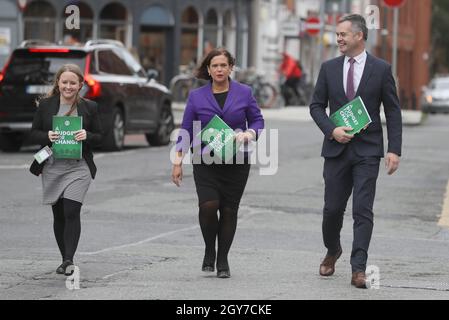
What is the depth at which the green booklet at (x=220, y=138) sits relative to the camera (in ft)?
33.4

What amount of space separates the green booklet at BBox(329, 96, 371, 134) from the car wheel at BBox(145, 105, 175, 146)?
16390 mm

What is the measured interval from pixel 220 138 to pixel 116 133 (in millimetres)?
14398

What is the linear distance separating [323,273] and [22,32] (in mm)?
31420

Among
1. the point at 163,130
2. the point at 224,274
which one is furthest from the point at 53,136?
the point at 163,130

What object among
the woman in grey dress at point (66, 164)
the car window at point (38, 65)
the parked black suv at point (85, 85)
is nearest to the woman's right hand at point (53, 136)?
the woman in grey dress at point (66, 164)

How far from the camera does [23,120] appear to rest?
23672 millimetres

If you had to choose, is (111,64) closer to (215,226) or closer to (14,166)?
(14,166)

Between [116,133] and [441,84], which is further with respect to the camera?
[441,84]

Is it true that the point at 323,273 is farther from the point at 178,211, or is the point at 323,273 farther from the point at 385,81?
the point at 178,211

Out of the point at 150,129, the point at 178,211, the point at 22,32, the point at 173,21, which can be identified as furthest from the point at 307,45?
the point at 178,211

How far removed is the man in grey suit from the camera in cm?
1003

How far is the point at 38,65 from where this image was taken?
23.6 meters

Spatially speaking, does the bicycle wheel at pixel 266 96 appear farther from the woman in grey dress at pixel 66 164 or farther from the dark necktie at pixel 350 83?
the dark necktie at pixel 350 83
